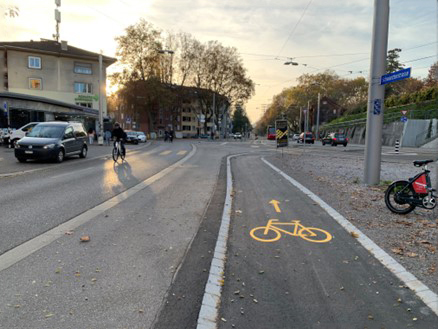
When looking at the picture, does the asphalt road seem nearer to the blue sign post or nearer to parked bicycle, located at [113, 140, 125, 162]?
the blue sign post

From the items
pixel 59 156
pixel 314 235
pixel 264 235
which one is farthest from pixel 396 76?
pixel 59 156

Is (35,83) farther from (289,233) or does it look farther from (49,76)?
(289,233)

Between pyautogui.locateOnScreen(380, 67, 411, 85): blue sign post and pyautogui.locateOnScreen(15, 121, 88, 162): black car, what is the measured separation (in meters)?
12.6

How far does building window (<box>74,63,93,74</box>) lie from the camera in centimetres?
4694

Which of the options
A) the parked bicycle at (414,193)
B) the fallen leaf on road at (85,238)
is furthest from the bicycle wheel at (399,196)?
the fallen leaf on road at (85,238)

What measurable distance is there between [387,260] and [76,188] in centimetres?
743

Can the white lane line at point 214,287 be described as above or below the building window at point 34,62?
below

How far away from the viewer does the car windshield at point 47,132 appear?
49.1 feet

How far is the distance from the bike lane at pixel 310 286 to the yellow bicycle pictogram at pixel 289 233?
2 centimetres

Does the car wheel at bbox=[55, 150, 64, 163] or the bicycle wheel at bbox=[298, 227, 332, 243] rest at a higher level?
the car wheel at bbox=[55, 150, 64, 163]

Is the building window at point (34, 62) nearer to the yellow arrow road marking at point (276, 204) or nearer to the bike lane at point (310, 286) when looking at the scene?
the yellow arrow road marking at point (276, 204)

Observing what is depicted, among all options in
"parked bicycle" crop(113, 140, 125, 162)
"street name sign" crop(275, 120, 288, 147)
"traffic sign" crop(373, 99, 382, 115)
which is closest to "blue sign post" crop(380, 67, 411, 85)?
"traffic sign" crop(373, 99, 382, 115)

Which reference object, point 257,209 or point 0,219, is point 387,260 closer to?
point 257,209

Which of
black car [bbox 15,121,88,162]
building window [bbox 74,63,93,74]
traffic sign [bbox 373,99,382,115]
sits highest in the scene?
building window [bbox 74,63,93,74]
